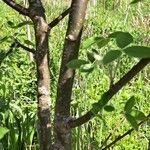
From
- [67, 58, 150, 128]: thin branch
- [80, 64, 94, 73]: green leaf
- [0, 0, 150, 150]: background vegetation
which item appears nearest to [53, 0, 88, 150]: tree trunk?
[67, 58, 150, 128]: thin branch

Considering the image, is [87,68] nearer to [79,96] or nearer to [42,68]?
[42,68]

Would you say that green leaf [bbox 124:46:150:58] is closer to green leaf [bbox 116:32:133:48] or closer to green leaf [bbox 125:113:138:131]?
green leaf [bbox 116:32:133:48]

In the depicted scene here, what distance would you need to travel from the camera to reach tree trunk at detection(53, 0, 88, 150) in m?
0.77

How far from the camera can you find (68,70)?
0.78m

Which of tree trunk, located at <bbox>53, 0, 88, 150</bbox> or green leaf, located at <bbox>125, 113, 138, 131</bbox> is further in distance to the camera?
tree trunk, located at <bbox>53, 0, 88, 150</bbox>

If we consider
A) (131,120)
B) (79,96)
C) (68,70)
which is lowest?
(131,120)

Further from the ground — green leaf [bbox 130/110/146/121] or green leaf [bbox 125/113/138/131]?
green leaf [bbox 130/110/146/121]

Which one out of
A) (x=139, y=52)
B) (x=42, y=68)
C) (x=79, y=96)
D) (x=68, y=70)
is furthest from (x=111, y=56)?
(x=79, y=96)

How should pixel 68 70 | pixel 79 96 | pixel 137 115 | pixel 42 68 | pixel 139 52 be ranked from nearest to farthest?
1. pixel 139 52
2. pixel 137 115
3. pixel 68 70
4. pixel 42 68
5. pixel 79 96

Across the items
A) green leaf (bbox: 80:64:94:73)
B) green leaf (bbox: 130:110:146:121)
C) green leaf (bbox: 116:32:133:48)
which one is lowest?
green leaf (bbox: 130:110:146:121)

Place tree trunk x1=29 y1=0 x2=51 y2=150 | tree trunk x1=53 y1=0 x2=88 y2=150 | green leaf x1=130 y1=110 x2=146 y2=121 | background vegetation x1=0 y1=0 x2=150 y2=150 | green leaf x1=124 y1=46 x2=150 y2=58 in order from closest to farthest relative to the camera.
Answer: green leaf x1=124 y1=46 x2=150 y2=58 < green leaf x1=130 y1=110 x2=146 y2=121 < tree trunk x1=53 y1=0 x2=88 y2=150 < tree trunk x1=29 y1=0 x2=51 y2=150 < background vegetation x1=0 y1=0 x2=150 y2=150

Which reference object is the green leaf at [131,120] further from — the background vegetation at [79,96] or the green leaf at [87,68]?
the background vegetation at [79,96]

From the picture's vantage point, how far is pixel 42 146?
0.92 metres

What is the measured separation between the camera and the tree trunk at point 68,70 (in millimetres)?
770
